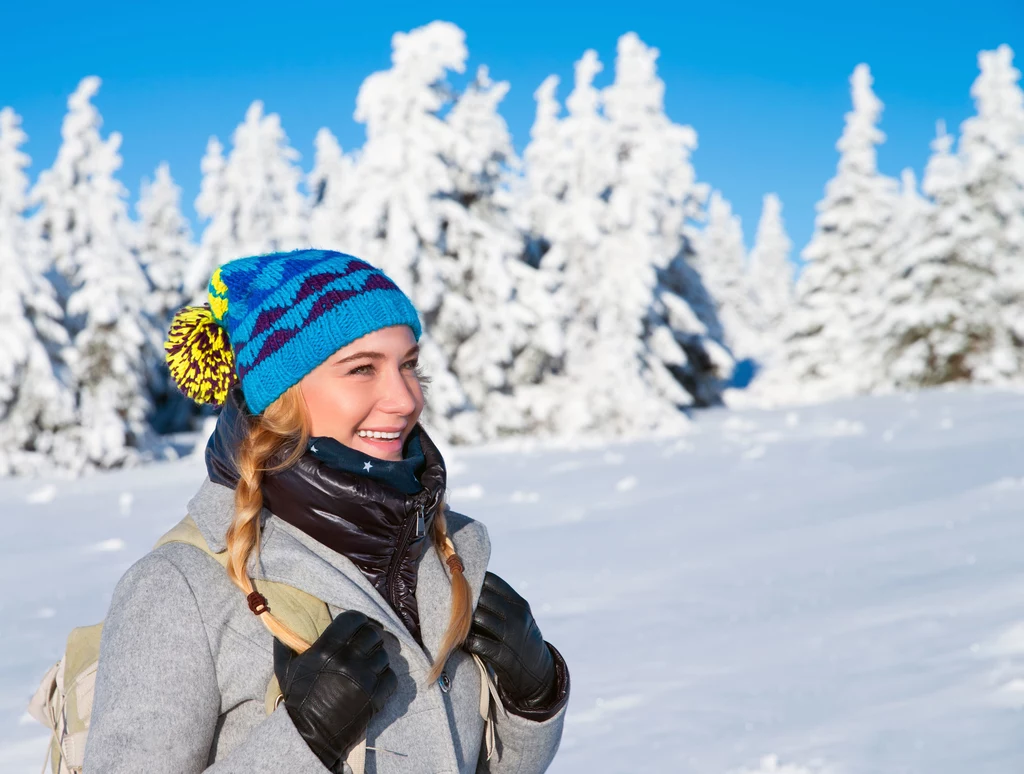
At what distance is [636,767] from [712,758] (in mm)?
338

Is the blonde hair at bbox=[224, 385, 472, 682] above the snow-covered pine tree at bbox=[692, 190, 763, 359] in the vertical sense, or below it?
below

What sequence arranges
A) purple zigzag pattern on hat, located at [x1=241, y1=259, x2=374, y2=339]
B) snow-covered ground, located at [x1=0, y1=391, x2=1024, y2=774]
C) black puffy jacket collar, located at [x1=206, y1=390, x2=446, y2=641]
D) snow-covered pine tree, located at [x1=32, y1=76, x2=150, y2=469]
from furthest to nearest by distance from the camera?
snow-covered pine tree, located at [x1=32, y1=76, x2=150, y2=469] < snow-covered ground, located at [x1=0, y1=391, x2=1024, y2=774] < purple zigzag pattern on hat, located at [x1=241, y1=259, x2=374, y2=339] < black puffy jacket collar, located at [x1=206, y1=390, x2=446, y2=641]

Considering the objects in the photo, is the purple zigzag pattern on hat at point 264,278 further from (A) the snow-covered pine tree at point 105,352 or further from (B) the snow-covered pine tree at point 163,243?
(B) the snow-covered pine tree at point 163,243

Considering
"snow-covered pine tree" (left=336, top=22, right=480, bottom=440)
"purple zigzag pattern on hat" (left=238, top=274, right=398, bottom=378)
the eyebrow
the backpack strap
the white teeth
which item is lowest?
the backpack strap

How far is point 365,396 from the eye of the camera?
2.10m

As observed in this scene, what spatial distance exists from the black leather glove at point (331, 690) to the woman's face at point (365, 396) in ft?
1.58

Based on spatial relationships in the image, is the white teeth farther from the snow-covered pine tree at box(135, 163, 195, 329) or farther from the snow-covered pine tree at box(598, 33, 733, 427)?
Result: the snow-covered pine tree at box(135, 163, 195, 329)

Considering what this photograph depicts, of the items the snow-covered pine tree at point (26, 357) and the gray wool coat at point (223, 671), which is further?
the snow-covered pine tree at point (26, 357)

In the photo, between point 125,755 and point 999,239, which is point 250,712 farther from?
point 999,239

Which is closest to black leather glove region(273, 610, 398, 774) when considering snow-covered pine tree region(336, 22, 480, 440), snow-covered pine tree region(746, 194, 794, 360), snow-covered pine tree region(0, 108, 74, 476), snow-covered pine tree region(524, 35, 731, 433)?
snow-covered pine tree region(336, 22, 480, 440)

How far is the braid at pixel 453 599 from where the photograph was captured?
6.64 feet

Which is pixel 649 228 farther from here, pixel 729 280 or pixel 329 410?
pixel 729 280

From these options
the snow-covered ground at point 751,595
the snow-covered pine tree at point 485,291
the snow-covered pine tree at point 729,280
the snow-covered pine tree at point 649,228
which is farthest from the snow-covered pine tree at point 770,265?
the snow-covered ground at point 751,595

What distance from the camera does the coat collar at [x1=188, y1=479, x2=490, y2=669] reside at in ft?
6.23
